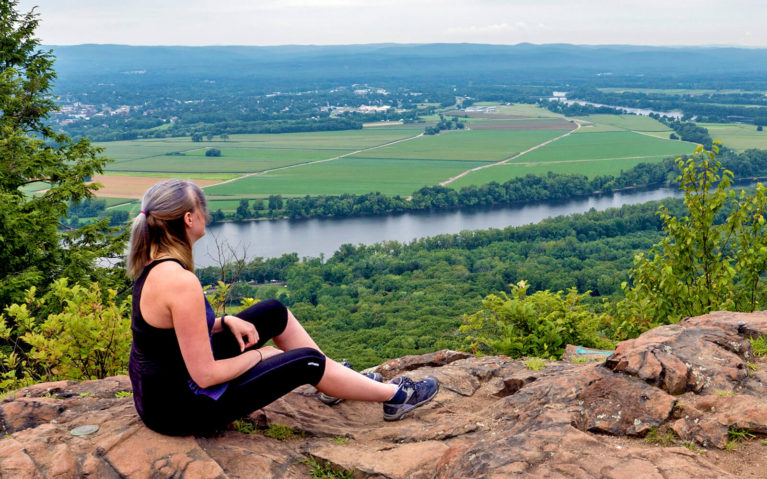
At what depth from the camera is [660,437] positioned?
3.59 meters

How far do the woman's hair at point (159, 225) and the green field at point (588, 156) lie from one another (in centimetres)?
7069

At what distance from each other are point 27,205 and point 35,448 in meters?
8.01

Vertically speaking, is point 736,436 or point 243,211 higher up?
point 736,436

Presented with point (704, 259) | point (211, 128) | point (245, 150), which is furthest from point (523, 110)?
point (704, 259)

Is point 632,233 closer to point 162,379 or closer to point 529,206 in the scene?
point 529,206

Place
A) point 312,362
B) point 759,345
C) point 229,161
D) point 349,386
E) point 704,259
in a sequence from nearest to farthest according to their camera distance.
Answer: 1. point 312,362
2. point 349,386
3. point 759,345
4. point 704,259
5. point 229,161

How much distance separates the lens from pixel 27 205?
1030 cm

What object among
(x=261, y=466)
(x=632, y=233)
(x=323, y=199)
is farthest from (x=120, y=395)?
(x=323, y=199)

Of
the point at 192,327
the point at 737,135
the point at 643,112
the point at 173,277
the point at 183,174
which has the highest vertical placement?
the point at 173,277

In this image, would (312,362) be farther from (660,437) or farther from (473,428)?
(660,437)

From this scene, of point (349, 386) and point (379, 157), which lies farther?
point (379, 157)

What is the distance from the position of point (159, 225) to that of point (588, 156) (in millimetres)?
89874

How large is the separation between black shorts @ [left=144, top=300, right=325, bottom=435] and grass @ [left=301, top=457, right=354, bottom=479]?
0.47m

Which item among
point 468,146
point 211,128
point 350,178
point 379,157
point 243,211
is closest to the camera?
point 243,211
